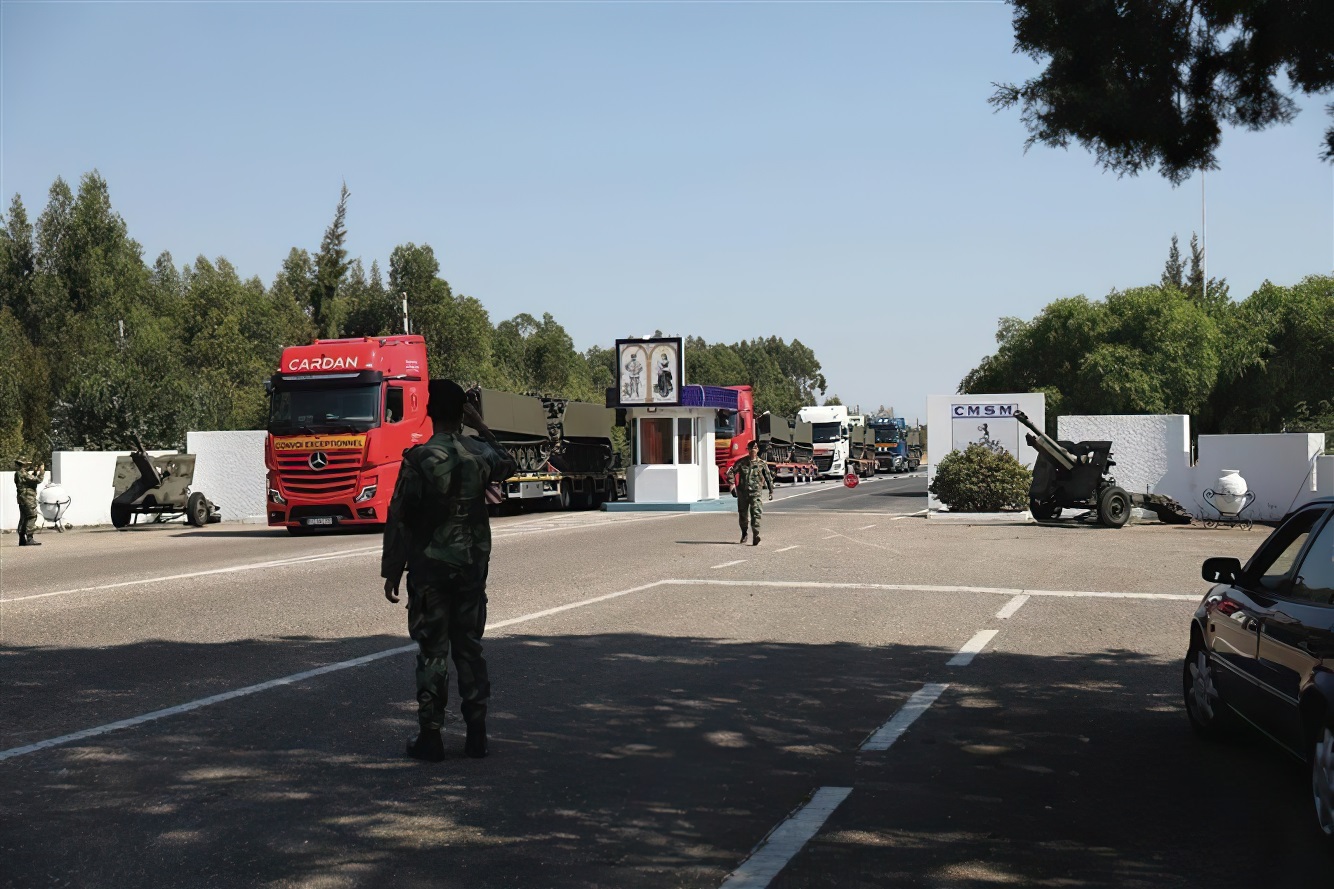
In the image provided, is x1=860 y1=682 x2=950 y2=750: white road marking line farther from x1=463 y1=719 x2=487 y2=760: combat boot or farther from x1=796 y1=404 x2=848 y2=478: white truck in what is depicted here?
x1=796 y1=404 x2=848 y2=478: white truck

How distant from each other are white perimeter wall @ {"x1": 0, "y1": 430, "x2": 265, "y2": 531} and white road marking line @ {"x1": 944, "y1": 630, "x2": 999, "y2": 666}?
2837cm

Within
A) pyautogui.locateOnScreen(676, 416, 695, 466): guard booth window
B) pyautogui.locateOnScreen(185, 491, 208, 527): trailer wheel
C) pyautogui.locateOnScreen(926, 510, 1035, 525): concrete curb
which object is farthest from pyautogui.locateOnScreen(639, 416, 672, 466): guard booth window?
pyautogui.locateOnScreen(185, 491, 208, 527): trailer wheel

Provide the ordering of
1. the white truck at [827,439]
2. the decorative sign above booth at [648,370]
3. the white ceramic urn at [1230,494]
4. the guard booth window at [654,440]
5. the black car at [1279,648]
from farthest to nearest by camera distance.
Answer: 1. the white truck at [827,439]
2. the guard booth window at [654,440]
3. the decorative sign above booth at [648,370]
4. the white ceramic urn at [1230,494]
5. the black car at [1279,648]

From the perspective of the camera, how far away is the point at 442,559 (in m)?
6.87

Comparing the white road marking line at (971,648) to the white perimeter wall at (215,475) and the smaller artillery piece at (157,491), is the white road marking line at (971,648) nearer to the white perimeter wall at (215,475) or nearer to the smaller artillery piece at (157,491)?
the smaller artillery piece at (157,491)

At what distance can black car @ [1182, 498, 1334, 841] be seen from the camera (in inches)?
205

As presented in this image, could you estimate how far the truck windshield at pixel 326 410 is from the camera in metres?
26.9

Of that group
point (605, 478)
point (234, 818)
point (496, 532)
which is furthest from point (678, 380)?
point (234, 818)

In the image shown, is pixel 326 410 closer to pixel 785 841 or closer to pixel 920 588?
pixel 920 588

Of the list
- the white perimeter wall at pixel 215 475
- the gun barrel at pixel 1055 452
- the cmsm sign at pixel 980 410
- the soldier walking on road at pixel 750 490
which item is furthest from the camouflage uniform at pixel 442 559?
the white perimeter wall at pixel 215 475

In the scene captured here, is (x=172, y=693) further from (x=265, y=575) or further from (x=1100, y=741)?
(x=265, y=575)

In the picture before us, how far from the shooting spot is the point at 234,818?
5.66 metres

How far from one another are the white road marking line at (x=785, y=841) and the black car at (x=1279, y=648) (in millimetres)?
1889

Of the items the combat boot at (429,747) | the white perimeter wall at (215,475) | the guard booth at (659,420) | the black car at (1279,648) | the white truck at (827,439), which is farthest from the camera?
the white truck at (827,439)
